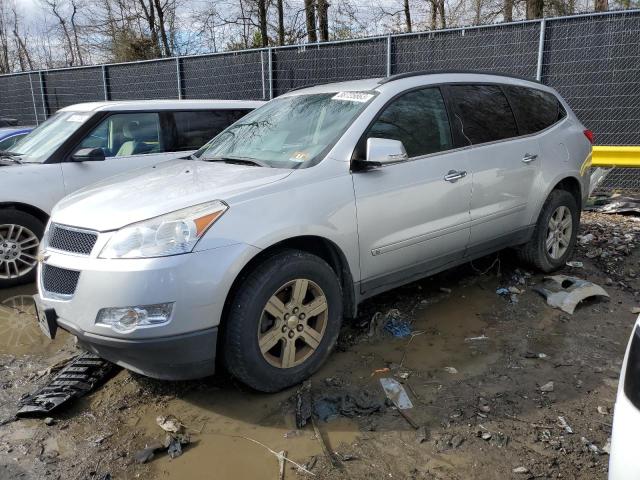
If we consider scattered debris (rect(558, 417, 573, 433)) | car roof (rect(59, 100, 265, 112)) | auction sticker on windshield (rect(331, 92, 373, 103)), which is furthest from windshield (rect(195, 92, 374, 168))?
scattered debris (rect(558, 417, 573, 433))

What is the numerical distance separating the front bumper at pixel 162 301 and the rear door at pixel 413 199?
973mm

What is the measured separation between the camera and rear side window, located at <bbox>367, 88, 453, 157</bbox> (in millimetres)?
3688

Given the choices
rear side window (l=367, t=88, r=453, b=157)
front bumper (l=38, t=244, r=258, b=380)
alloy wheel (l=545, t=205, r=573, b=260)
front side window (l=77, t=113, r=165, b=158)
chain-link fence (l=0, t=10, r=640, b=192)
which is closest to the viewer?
front bumper (l=38, t=244, r=258, b=380)

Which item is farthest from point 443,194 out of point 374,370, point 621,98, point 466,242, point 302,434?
point 621,98

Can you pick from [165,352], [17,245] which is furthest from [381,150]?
[17,245]

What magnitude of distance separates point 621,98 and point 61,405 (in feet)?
28.1

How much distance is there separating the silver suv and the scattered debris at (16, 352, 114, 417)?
18.3 inches

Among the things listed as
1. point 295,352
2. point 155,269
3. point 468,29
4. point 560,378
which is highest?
point 468,29

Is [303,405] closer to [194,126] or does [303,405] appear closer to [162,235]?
[162,235]

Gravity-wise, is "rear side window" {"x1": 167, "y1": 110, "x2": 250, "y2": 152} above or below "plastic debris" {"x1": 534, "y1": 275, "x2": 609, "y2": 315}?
above

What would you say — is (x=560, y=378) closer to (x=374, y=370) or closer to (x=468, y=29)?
(x=374, y=370)

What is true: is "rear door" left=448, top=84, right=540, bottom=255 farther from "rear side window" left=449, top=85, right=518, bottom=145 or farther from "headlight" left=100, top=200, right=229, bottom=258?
"headlight" left=100, top=200, right=229, bottom=258

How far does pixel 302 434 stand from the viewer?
2.84 m

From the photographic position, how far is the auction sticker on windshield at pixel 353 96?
3.69 meters
